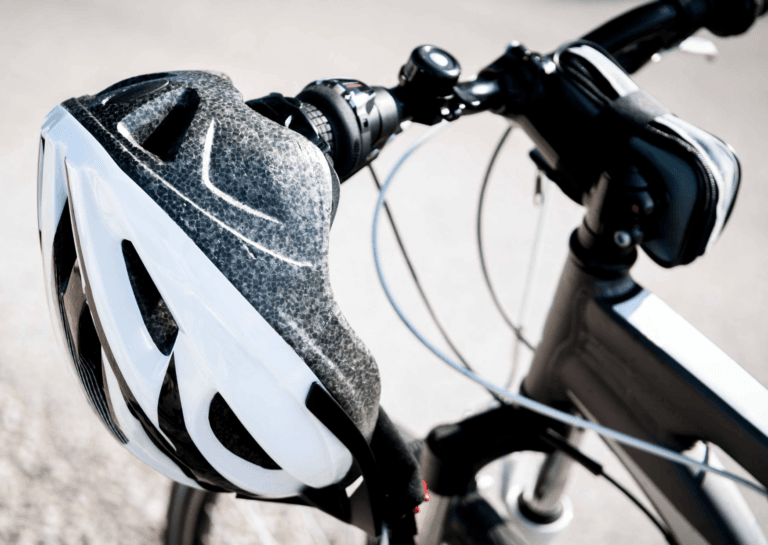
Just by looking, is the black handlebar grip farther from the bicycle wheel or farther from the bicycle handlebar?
the bicycle wheel

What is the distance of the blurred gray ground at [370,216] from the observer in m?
1.18

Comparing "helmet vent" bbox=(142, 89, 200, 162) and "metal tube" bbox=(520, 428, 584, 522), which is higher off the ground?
"helmet vent" bbox=(142, 89, 200, 162)

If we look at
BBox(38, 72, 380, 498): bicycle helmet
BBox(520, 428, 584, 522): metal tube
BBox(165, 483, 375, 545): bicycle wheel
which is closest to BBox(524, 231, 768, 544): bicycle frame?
BBox(520, 428, 584, 522): metal tube

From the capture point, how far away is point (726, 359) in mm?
541

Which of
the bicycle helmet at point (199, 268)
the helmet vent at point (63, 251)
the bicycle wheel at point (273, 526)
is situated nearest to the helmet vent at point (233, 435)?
the bicycle helmet at point (199, 268)

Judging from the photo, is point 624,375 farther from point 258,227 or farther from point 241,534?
point 241,534

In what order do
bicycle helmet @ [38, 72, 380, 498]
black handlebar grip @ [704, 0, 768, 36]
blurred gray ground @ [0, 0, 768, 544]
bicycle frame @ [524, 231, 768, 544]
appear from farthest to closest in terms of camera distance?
blurred gray ground @ [0, 0, 768, 544]
black handlebar grip @ [704, 0, 768, 36]
bicycle frame @ [524, 231, 768, 544]
bicycle helmet @ [38, 72, 380, 498]

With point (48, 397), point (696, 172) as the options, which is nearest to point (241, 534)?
point (48, 397)

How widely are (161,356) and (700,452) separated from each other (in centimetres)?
46

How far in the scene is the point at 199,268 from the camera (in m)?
0.41

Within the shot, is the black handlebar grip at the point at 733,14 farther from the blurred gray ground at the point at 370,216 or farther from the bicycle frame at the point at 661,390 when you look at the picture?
the blurred gray ground at the point at 370,216

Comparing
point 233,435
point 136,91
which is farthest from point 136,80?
point 233,435

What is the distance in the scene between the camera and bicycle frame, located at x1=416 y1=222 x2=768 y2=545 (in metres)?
0.52

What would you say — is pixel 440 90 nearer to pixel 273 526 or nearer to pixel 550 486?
pixel 550 486
